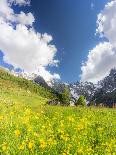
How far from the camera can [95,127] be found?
563 inches

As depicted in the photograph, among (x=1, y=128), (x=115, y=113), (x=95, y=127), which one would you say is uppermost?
A: (x=115, y=113)

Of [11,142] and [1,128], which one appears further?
[1,128]

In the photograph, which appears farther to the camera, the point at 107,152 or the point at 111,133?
the point at 111,133

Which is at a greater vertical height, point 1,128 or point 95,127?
point 95,127

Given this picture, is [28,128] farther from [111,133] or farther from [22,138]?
[111,133]

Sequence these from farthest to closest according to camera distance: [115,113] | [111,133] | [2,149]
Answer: [115,113], [111,133], [2,149]

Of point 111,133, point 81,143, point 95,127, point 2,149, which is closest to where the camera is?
point 2,149

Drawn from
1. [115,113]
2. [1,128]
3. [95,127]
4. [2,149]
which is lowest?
[2,149]

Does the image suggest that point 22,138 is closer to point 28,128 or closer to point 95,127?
point 28,128

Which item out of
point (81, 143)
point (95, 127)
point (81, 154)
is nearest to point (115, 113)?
point (95, 127)

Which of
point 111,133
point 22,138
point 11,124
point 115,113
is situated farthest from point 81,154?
point 115,113

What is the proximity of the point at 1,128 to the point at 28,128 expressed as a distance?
2.79 ft

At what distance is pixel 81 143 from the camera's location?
10828mm

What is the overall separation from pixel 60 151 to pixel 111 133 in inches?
145
